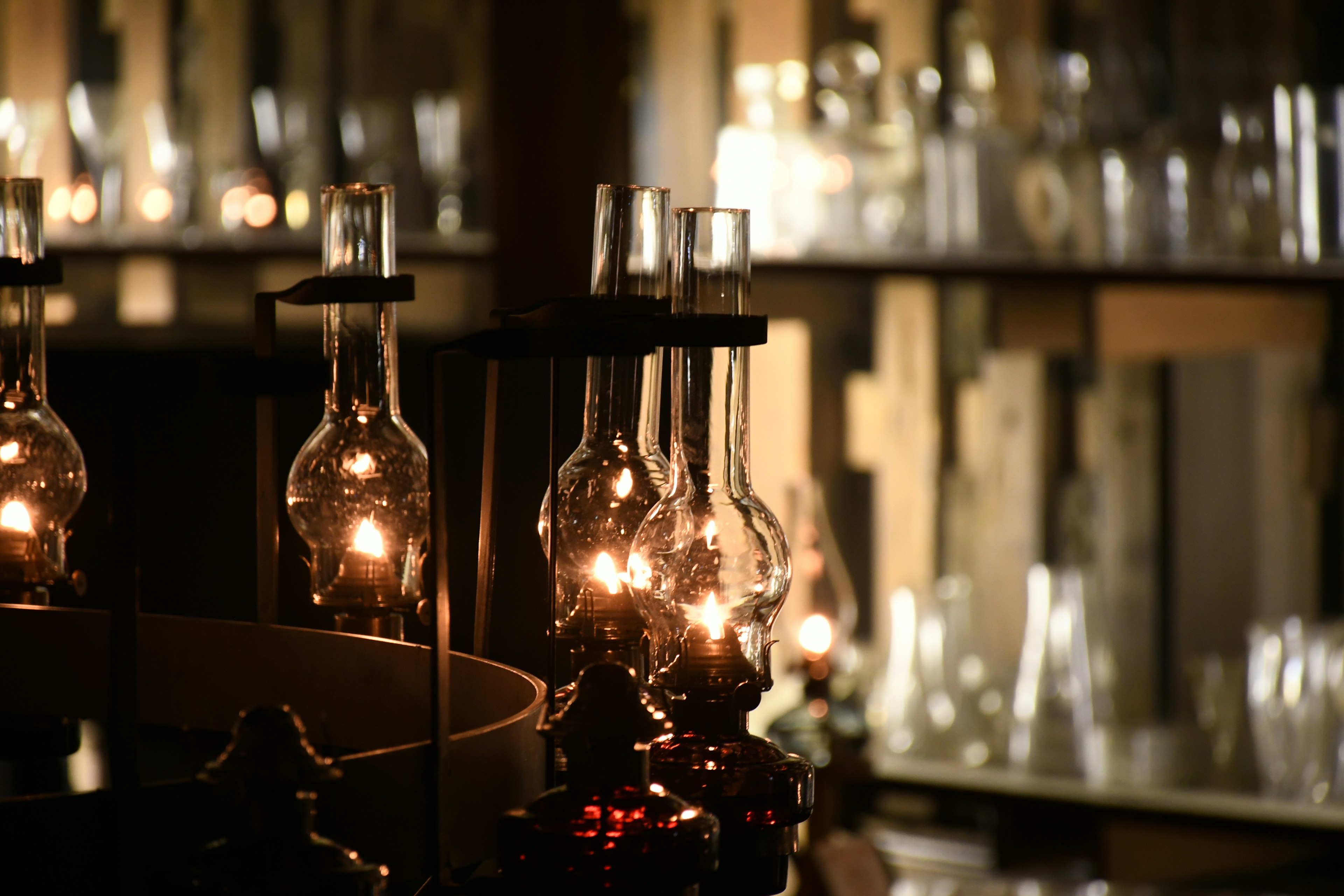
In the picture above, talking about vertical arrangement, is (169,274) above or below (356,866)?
above

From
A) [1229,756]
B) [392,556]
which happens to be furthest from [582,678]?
[1229,756]

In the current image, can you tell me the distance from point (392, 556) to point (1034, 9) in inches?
63.3

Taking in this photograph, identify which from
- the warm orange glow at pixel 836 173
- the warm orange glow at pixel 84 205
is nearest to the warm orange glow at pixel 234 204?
the warm orange glow at pixel 84 205

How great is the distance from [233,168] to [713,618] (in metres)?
2.24

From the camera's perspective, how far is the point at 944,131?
205 cm

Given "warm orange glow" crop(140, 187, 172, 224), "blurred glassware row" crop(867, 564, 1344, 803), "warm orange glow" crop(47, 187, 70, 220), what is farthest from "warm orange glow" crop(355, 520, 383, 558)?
"warm orange glow" crop(47, 187, 70, 220)

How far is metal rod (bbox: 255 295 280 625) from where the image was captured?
2.19 feet

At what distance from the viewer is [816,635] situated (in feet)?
5.18

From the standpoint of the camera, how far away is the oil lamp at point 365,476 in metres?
0.65

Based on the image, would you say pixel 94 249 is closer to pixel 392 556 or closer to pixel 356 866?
pixel 392 556

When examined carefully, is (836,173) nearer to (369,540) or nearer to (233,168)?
(233,168)

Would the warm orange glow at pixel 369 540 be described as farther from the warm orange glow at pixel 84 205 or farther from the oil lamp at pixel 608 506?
the warm orange glow at pixel 84 205

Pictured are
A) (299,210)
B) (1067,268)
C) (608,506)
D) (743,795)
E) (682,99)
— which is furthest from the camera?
(299,210)

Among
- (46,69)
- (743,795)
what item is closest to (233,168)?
(46,69)
